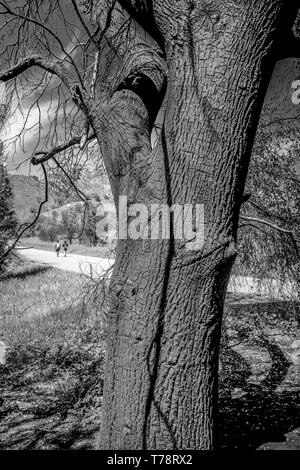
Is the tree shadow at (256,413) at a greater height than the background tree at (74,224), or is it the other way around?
the background tree at (74,224)

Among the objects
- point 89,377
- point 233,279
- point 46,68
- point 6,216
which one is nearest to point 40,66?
point 46,68

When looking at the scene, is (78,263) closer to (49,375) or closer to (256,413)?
(49,375)

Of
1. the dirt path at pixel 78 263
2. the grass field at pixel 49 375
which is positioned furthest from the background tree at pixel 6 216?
the grass field at pixel 49 375

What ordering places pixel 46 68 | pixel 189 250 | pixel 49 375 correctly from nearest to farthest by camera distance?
1. pixel 189 250
2. pixel 46 68
3. pixel 49 375

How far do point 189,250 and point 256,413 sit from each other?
2846 millimetres

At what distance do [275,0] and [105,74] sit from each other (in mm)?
1861

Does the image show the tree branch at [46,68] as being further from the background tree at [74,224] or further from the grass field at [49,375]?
the grass field at [49,375]

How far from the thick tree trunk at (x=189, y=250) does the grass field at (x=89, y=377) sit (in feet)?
5.21

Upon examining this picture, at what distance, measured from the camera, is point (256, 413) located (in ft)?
14.2

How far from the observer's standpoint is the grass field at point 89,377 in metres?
3.93

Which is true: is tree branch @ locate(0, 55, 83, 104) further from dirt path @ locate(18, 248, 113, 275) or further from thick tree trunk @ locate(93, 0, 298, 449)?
dirt path @ locate(18, 248, 113, 275)

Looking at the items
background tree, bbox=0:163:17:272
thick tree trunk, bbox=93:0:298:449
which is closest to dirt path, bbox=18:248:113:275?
background tree, bbox=0:163:17:272
